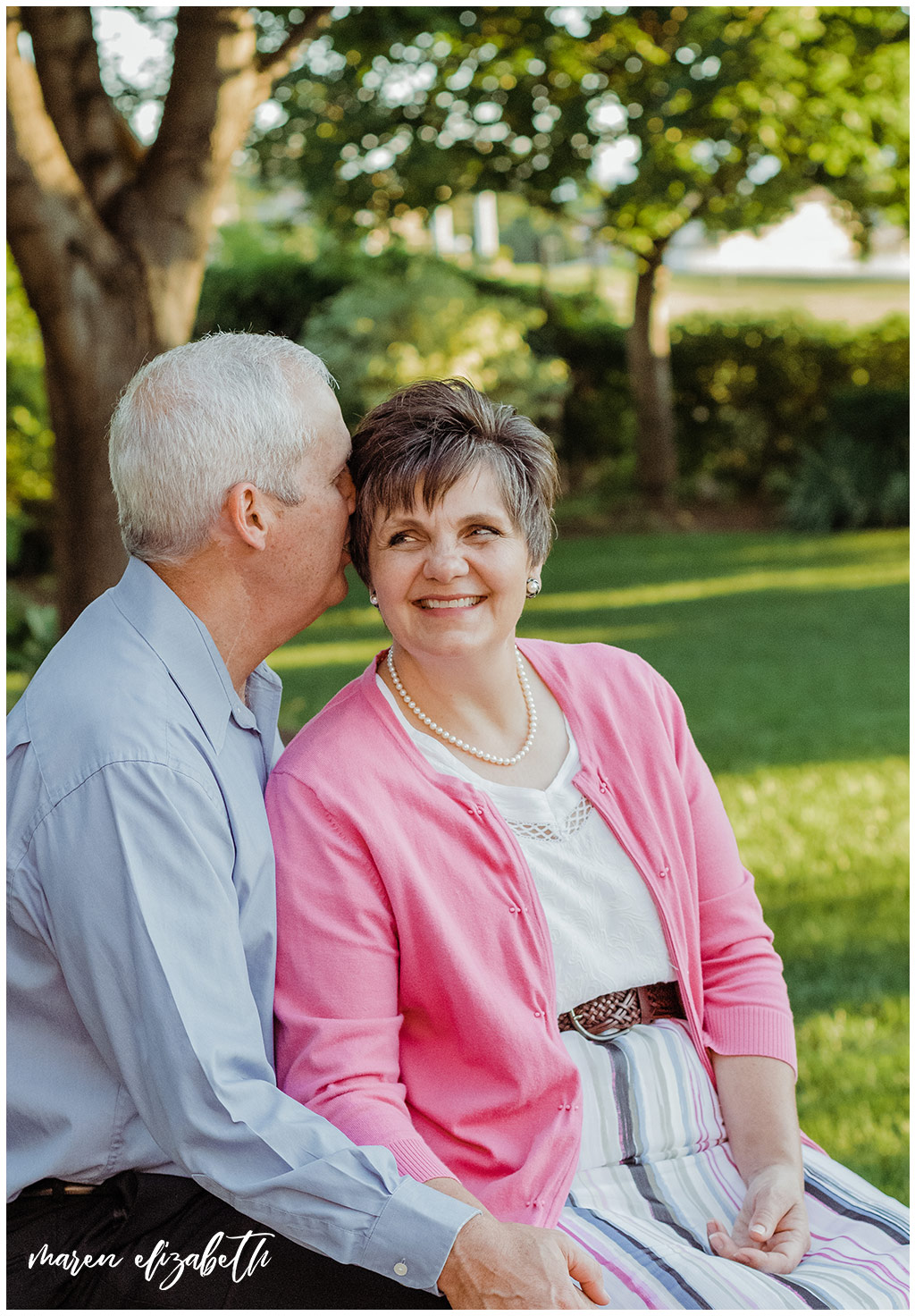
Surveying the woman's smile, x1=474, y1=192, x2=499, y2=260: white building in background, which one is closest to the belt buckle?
the woman's smile

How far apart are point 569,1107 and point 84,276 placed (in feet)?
11.3

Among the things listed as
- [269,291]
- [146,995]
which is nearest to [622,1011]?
[146,995]

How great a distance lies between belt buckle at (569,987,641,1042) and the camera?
2.20 metres

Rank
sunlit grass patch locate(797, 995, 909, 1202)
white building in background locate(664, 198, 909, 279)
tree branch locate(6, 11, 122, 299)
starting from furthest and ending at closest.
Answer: white building in background locate(664, 198, 909, 279) < tree branch locate(6, 11, 122, 299) < sunlit grass patch locate(797, 995, 909, 1202)

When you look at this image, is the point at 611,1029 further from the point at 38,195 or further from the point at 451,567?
the point at 38,195

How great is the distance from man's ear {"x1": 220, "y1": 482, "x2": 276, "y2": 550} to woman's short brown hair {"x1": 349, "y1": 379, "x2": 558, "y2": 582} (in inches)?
8.7

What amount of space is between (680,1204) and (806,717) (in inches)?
228

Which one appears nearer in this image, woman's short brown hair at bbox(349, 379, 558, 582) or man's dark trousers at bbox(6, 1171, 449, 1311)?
man's dark trousers at bbox(6, 1171, 449, 1311)

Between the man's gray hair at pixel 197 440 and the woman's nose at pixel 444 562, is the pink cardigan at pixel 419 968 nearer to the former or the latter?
the woman's nose at pixel 444 562

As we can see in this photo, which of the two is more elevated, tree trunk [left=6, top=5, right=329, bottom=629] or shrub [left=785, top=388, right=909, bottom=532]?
tree trunk [left=6, top=5, right=329, bottom=629]

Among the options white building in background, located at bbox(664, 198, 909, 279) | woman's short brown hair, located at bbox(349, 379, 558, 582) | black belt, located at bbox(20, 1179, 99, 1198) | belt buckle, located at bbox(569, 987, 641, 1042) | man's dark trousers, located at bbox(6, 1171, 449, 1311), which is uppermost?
white building in background, located at bbox(664, 198, 909, 279)

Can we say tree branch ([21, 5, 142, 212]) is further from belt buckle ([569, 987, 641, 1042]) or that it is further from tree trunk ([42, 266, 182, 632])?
belt buckle ([569, 987, 641, 1042])

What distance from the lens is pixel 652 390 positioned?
16.6 metres

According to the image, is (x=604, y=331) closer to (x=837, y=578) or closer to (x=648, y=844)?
(x=837, y=578)
